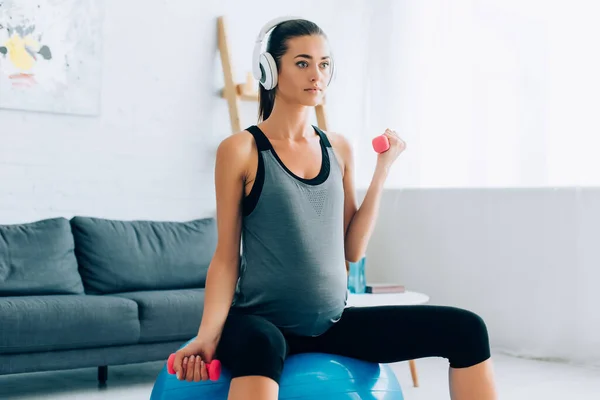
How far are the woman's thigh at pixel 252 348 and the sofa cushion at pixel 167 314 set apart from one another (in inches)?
66.0

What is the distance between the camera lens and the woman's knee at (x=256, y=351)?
4.61 feet

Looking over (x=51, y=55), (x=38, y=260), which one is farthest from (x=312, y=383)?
(x=51, y=55)

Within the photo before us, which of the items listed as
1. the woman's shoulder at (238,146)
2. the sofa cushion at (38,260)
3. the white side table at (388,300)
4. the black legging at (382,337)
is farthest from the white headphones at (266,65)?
the sofa cushion at (38,260)

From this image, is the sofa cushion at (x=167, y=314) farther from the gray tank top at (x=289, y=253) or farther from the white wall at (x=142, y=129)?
the gray tank top at (x=289, y=253)

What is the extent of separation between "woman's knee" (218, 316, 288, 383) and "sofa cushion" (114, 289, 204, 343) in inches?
68.0

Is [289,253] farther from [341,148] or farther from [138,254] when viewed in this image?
[138,254]

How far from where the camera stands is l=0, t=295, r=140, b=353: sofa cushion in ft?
9.32

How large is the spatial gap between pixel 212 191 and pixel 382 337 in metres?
2.83

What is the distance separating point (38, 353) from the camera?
2914 millimetres

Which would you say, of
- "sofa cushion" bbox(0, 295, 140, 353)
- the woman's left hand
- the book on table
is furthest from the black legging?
the book on table

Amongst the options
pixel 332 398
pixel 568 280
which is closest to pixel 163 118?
pixel 568 280

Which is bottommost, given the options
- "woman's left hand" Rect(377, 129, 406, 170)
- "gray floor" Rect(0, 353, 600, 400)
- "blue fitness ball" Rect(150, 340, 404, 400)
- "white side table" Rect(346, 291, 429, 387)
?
"gray floor" Rect(0, 353, 600, 400)

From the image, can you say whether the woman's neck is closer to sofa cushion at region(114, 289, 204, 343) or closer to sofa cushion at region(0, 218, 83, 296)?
sofa cushion at region(114, 289, 204, 343)

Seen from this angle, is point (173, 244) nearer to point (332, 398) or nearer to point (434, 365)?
point (434, 365)
